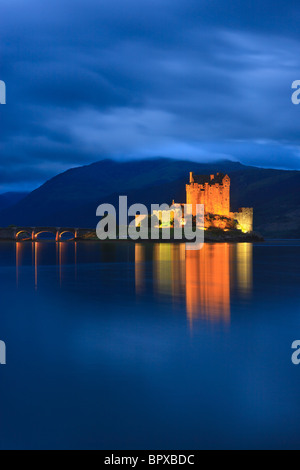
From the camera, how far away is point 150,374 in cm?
901

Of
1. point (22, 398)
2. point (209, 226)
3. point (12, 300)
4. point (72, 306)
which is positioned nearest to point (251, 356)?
point (22, 398)

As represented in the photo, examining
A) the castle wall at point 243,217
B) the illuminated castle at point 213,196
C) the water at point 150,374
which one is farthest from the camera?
the castle wall at point 243,217

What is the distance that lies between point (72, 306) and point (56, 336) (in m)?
5.40

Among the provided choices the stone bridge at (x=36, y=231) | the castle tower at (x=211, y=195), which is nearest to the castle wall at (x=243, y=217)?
the castle tower at (x=211, y=195)

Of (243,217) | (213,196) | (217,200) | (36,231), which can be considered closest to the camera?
(217,200)

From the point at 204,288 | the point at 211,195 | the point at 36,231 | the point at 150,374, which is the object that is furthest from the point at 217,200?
the point at 150,374

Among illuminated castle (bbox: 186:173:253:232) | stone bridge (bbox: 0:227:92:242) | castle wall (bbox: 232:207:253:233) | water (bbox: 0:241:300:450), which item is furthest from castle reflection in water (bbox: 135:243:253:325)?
stone bridge (bbox: 0:227:92:242)

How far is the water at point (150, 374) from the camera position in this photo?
6.37 meters

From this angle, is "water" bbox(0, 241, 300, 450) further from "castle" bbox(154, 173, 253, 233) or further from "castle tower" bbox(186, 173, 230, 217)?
"castle tower" bbox(186, 173, 230, 217)

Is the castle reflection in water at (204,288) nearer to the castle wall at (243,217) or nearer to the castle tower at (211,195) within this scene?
the castle tower at (211,195)

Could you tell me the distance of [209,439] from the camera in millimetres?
6219

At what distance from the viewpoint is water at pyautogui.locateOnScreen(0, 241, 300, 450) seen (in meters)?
6.37

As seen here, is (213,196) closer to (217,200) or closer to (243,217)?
(217,200)
